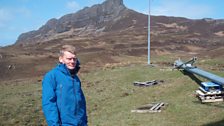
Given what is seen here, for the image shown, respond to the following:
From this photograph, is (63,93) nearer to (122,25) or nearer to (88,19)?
(122,25)

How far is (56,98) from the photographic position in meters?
5.50

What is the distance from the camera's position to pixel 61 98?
18.0ft

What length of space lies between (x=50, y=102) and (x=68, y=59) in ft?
2.27

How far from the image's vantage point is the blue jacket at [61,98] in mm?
5371

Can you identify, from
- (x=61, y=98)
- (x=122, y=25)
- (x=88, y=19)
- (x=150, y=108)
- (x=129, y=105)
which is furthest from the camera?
(x=88, y=19)

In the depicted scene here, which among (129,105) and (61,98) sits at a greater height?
(61,98)

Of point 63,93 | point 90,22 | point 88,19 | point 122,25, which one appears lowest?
point 63,93

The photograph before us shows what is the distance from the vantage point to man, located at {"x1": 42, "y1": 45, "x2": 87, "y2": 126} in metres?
5.38

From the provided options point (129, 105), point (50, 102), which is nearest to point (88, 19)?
point (129, 105)

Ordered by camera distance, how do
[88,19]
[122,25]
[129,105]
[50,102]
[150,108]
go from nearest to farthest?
1. [50,102]
2. [150,108]
3. [129,105]
4. [122,25]
5. [88,19]

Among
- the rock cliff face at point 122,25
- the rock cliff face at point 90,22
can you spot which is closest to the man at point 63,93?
the rock cliff face at point 122,25

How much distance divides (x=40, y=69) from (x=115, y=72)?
1527cm

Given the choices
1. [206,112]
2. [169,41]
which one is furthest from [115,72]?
[169,41]

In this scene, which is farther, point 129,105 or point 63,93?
point 129,105
